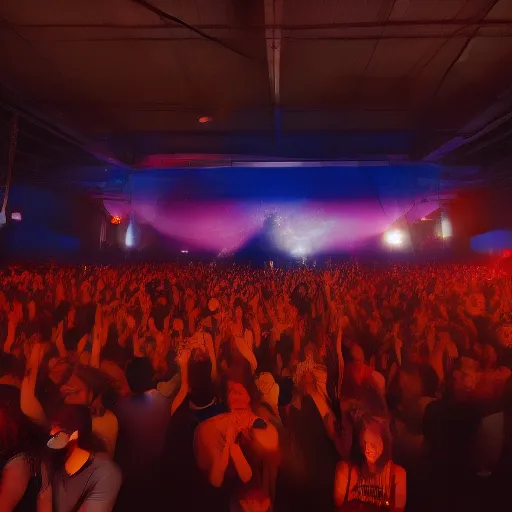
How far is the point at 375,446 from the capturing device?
1.89 meters

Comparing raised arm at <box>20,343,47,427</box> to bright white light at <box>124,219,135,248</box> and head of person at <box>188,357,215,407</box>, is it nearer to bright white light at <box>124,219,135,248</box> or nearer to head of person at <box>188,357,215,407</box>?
head of person at <box>188,357,215,407</box>

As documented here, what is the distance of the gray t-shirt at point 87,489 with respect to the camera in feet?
6.37

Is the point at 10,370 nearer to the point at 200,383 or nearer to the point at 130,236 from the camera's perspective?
the point at 200,383

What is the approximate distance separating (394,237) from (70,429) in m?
3.50

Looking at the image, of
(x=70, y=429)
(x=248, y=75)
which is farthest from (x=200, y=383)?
(x=248, y=75)

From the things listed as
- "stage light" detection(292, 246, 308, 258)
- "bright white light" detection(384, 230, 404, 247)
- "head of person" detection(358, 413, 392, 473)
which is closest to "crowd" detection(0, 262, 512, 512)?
"head of person" detection(358, 413, 392, 473)

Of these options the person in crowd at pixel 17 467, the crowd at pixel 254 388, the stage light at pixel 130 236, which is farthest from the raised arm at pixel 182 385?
the stage light at pixel 130 236

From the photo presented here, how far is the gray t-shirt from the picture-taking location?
1.94m

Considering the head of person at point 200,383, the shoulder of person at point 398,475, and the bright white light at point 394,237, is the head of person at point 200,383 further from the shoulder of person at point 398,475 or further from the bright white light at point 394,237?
the bright white light at point 394,237

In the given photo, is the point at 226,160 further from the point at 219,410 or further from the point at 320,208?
the point at 219,410

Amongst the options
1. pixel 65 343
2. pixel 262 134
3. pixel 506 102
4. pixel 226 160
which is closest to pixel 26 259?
pixel 65 343

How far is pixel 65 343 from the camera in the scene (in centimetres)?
332

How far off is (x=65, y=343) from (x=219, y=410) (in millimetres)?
1578

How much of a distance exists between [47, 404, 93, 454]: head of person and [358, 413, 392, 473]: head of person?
1.40 metres
